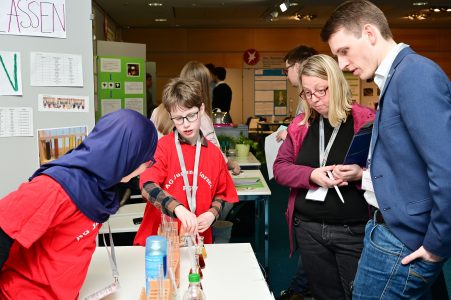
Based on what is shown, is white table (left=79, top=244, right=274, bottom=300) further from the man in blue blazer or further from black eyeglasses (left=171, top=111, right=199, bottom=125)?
black eyeglasses (left=171, top=111, right=199, bottom=125)

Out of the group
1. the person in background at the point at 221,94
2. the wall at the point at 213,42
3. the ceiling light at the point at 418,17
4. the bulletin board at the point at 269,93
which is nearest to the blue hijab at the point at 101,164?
the person in background at the point at 221,94

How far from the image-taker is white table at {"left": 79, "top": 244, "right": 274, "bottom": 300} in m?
1.72

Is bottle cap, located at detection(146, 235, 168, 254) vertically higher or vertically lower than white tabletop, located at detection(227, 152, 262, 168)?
higher

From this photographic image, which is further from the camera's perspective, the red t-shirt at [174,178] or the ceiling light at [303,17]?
the ceiling light at [303,17]

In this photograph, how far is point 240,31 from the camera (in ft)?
43.2

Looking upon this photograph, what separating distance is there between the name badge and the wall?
11081mm

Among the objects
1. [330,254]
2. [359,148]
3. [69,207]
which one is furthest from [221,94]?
[69,207]

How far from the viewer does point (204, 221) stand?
218cm

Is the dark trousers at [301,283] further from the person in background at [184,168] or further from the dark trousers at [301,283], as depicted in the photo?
the person in background at [184,168]

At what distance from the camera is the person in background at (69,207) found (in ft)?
4.64

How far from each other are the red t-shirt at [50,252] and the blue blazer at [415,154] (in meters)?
0.94

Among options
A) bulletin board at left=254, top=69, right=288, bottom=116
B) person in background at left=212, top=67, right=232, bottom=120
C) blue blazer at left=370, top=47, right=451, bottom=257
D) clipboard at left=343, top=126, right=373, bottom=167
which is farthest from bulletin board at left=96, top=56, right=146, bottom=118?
bulletin board at left=254, top=69, right=288, bottom=116

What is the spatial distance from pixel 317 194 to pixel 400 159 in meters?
0.75

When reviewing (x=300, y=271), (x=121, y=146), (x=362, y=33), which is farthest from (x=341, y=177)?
(x=300, y=271)
